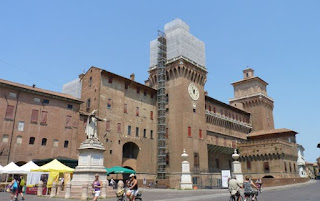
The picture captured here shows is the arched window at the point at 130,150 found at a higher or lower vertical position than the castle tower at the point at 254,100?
lower

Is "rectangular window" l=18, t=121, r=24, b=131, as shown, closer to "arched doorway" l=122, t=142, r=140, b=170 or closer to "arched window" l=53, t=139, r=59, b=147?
"arched window" l=53, t=139, r=59, b=147

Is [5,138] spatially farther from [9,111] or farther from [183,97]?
[183,97]

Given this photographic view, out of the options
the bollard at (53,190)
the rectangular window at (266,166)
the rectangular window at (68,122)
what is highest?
the rectangular window at (68,122)

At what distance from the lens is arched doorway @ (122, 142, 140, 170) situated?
3843cm

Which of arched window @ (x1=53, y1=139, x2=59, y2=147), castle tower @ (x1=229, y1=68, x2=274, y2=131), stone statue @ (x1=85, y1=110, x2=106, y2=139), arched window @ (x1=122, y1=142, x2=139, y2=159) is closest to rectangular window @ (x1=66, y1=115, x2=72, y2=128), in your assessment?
arched window @ (x1=53, y1=139, x2=59, y2=147)

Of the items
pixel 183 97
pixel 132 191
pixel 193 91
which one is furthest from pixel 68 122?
pixel 132 191

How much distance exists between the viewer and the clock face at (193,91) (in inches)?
1712

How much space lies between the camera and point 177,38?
4456 centimetres

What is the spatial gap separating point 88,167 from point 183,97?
25.2 metres

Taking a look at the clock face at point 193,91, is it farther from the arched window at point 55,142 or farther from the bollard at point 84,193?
the bollard at point 84,193

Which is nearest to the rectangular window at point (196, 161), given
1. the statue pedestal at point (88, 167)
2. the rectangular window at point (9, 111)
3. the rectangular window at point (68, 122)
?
the rectangular window at point (68, 122)

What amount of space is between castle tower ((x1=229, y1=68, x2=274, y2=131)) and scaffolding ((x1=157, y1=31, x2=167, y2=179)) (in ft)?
93.1

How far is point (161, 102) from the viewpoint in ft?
142

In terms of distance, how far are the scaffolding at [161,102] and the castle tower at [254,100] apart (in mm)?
28374
